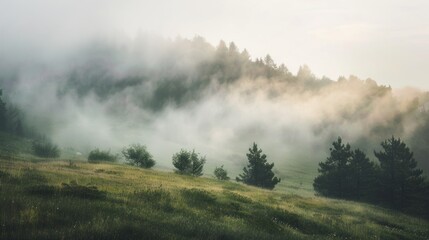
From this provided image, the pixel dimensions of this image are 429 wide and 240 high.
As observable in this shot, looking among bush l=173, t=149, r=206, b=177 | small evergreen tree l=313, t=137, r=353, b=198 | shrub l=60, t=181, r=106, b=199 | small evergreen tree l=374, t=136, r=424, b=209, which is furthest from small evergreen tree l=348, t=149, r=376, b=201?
shrub l=60, t=181, r=106, b=199

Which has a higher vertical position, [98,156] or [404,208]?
[98,156]

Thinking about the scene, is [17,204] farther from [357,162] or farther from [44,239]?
[357,162]

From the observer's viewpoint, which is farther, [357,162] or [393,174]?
[357,162]

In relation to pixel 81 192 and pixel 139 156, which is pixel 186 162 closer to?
pixel 139 156

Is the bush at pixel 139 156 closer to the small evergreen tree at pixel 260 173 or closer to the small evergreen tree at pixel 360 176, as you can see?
the small evergreen tree at pixel 260 173

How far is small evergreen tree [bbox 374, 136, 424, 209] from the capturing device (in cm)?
8212

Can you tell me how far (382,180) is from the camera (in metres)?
86.2

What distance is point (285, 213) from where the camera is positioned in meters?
32.0

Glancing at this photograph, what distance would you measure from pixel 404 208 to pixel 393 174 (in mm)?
7613

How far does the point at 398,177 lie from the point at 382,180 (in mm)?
4040

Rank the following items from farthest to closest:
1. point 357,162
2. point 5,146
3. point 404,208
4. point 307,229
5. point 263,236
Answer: point 5,146 < point 357,162 < point 404,208 < point 307,229 < point 263,236

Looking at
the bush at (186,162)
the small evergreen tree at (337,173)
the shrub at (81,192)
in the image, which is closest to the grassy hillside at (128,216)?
the shrub at (81,192)

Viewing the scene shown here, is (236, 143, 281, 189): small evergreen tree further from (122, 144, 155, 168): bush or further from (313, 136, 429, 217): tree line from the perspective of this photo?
(122, 144, 155, 168): bush

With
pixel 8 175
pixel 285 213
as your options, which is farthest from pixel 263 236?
pixel 8 175
